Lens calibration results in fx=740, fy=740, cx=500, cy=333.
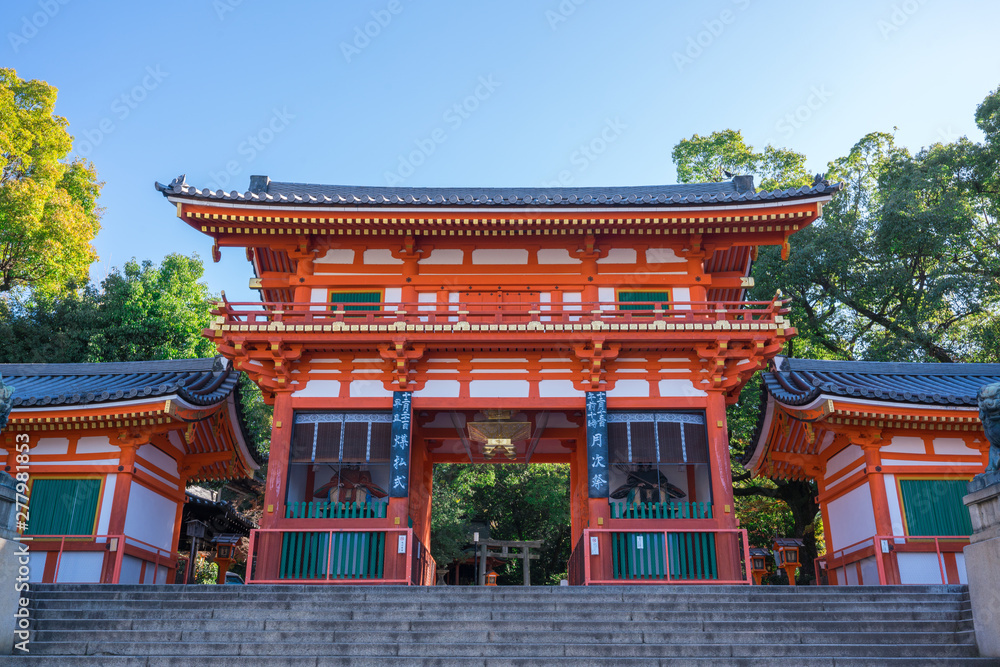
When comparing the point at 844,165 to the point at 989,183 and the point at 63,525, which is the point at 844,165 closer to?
the point at 989,183

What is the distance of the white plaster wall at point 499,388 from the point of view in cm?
1406

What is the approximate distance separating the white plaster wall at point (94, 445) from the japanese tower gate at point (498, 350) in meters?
2.88

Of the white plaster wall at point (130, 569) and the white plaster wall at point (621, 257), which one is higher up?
the white plaster wall at point (621, 257)

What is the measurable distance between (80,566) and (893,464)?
48.5 feet

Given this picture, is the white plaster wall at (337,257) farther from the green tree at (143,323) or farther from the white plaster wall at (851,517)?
the green tree at (143,323)

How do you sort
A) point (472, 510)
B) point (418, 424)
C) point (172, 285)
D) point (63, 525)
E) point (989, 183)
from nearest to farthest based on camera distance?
point (63, 525)
point (418, 424)
point (989, 183)
point (472, 510)
point (172, 285)

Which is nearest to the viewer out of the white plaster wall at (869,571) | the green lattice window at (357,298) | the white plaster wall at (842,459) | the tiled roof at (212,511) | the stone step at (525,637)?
the stone step at (525,637)

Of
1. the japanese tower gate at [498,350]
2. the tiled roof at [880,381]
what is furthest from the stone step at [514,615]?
the tiled roof at [880,381]

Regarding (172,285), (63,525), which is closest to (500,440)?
(63,525)

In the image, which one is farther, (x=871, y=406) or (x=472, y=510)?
(x=472, y=510)

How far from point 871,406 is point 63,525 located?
14548 millimetres

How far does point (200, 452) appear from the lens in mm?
16469

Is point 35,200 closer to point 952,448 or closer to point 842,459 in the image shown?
point 842,459

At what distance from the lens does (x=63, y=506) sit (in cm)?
1348
